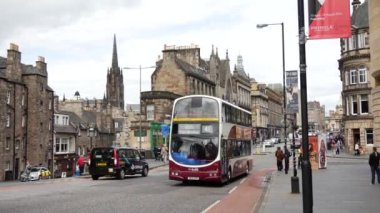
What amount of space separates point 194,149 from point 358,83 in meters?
42.0

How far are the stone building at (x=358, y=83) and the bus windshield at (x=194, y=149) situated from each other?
40.1m

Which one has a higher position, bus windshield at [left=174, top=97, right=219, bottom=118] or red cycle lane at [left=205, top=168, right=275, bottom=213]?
bus windshield at [left=174, top=97, right=219, bottom=118]

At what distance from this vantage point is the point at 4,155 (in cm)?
5288

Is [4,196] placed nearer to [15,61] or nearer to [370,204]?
[370,204]

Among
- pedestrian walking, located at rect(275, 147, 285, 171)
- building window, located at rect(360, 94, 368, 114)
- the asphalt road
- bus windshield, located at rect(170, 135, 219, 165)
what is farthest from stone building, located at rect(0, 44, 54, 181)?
building window, located at rect(360, 94, 368, 114)

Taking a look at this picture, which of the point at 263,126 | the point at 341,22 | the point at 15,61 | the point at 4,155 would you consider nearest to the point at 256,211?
the point at 341,22

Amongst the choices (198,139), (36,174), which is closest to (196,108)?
(198,139)

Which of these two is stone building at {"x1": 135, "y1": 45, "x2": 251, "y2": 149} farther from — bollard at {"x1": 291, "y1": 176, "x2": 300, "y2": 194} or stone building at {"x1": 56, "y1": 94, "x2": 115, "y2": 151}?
bollard at {"x1": 291, "y1": 176, "x2": 300, "y2": 194}

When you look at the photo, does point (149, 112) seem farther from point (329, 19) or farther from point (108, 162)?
point (329, 19)

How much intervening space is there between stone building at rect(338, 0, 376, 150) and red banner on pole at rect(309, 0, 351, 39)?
174 feet

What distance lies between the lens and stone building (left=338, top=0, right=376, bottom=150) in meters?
60.4

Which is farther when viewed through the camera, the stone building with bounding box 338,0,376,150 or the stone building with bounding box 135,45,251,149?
the stone building with bounding box 135,45,251,149

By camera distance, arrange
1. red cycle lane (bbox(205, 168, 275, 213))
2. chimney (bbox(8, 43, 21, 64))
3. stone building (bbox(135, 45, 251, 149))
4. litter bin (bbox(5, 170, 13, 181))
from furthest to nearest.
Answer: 1. stone building (bbox(135, 45, 251, 149))
2. chimney (bbox(8, 43, 21, 64))
3. litter bin (bbox(5, 170, 13, 181))
4. red cycle lane (bbox(205, 168, 275, 213))

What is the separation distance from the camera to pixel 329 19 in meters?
9.20
